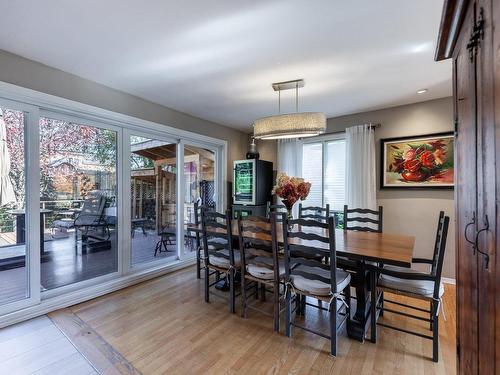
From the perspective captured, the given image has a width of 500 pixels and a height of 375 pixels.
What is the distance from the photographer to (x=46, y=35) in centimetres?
197

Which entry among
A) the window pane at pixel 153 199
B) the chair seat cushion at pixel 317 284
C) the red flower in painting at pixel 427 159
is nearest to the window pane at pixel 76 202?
the window pane at pixel 153 199

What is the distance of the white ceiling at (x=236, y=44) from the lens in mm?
1670

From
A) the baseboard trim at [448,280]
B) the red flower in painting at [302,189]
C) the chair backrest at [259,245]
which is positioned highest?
the red flower in painting at [302,189]

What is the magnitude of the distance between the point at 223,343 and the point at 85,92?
2931 mm

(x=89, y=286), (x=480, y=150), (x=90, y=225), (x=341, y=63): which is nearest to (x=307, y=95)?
(x=341, y=63)

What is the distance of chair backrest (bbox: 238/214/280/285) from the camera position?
2.13 metres

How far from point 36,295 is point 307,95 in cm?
373

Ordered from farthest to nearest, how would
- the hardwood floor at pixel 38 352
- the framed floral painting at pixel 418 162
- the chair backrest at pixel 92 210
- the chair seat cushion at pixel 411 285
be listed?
the framed floral painting at pixel 418 162 < the chair backrest at pixel 92 210 < the chair seat cushion at pixel 411 285 < the hardwood floor at pixel 38 352

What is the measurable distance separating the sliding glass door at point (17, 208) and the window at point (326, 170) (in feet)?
12.3

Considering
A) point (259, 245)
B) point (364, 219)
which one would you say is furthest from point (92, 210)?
point (364, 219)

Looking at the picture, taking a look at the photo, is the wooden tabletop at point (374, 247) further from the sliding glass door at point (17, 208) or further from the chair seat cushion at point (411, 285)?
the sliding glass door at point (17, 208)

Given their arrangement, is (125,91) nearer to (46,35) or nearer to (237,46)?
(46,35)

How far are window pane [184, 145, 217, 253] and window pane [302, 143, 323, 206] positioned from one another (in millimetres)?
1717

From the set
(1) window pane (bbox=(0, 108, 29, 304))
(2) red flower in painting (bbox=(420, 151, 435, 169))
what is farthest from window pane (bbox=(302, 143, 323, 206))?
(1) window pane (bbox=(0, 108, 29, 304))
